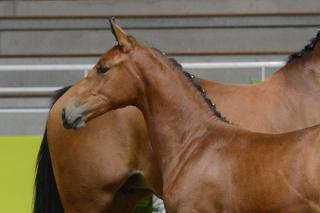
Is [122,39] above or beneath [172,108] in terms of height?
above

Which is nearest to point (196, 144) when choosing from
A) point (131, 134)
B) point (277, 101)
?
point (277, 101)

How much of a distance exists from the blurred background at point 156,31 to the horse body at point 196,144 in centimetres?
505

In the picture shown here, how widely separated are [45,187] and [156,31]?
16.7ft

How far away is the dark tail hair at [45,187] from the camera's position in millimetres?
7488

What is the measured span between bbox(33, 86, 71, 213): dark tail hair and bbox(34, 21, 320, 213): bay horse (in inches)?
0.7

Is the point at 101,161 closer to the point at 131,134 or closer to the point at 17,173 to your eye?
the point at 131,134

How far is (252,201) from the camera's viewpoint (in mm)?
5422

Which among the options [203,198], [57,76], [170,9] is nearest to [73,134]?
[203,198]

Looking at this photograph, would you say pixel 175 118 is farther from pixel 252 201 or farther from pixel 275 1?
pixel 275 1

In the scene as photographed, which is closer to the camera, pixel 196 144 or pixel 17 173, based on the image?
pixel 196 144

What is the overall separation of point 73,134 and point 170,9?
5.79 metres

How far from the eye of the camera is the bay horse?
6.67 meters

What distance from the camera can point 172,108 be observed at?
614 centimetres

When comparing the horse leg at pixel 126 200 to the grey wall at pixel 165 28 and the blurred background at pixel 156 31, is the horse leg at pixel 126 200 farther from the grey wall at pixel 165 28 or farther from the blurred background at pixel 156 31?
the grey wall at pixel 165 28
